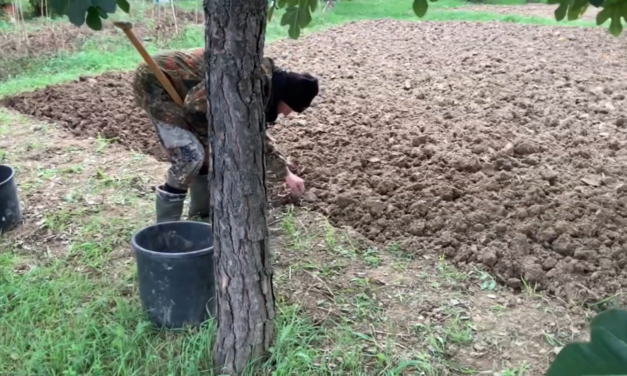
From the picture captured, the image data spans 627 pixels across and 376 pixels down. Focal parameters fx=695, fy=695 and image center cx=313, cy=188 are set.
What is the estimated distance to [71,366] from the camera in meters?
2.52

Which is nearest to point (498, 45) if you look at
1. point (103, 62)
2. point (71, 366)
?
point (103, 62)

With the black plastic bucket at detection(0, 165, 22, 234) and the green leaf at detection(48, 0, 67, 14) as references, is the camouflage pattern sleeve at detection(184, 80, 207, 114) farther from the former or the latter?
the black plastic bucket at detection(0, 165, 22, 234)

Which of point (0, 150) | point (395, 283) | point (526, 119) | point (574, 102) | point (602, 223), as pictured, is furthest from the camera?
point (574, 102)

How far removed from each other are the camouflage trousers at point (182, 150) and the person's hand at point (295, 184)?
58cm

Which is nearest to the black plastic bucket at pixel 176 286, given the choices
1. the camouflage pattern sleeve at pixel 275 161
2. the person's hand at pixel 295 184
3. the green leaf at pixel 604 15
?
the camouflage pattern sleeve at pixel 275 161

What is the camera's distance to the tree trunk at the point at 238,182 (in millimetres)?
2059

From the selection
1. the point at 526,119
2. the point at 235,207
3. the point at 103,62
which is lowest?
the point at 103,62

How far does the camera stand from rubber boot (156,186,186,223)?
333 cm

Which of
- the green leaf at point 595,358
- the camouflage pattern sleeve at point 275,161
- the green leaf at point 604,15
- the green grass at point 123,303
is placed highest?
the green leaf at point 604,15

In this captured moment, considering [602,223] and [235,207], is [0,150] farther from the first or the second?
[602,223]

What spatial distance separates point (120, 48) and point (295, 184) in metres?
6.02

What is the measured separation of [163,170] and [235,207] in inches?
92.9

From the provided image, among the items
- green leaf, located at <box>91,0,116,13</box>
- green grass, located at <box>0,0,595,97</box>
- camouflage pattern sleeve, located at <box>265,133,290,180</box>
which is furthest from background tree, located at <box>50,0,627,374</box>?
green grass, located at <box>0,0,595,97</box>

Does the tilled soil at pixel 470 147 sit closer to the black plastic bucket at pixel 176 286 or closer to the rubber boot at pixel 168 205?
the rubber boot at pixel 168 205
